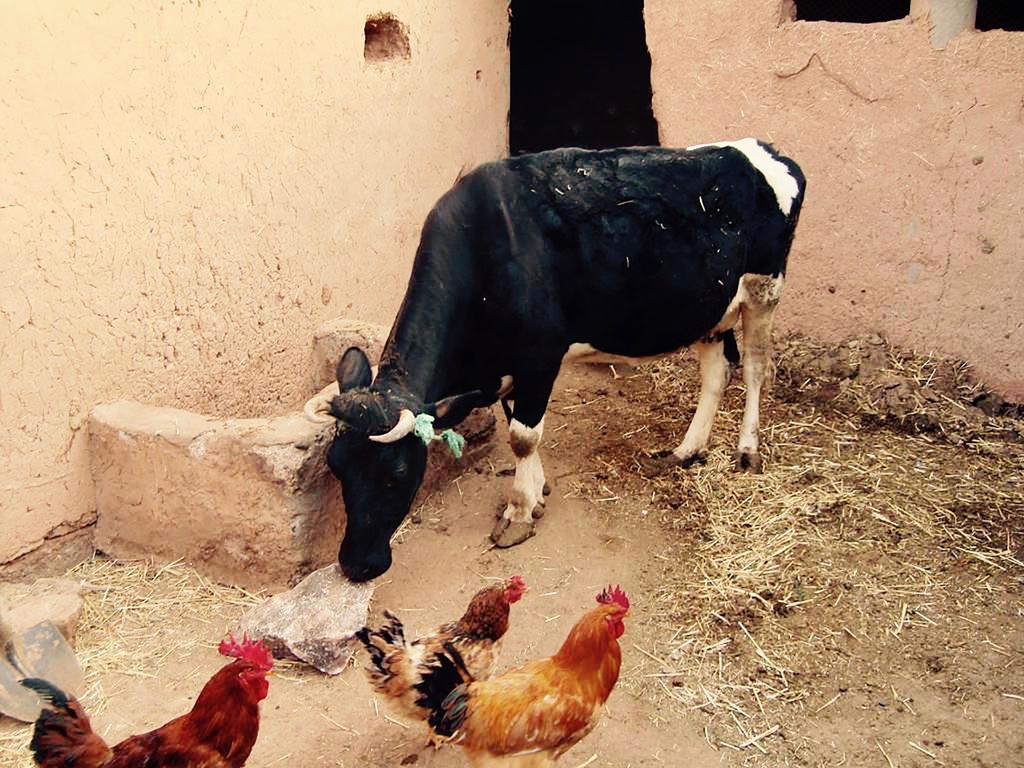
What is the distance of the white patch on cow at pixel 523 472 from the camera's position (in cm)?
523

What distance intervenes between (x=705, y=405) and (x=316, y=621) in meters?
Result: 2.79

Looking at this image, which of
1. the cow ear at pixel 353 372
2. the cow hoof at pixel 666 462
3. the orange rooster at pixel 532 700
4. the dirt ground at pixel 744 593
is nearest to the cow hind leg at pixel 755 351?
the dirt ground at pixel 744 593

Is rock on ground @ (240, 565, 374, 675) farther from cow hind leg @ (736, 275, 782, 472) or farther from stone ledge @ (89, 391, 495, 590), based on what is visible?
cow hind leg @ (736, 275, 782, 472)

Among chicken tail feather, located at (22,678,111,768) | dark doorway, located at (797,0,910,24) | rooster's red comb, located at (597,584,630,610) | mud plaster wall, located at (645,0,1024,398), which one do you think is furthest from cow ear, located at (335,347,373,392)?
dark doorway, located at (797,0,910,24)

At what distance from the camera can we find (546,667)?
11.0ft

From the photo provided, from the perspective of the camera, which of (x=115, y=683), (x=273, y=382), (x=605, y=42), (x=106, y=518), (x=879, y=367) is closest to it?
(x=115, y=683)

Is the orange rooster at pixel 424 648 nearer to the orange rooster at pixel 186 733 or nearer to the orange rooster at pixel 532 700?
the orange rooster at pixel 532 700

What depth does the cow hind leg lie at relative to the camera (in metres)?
5.77

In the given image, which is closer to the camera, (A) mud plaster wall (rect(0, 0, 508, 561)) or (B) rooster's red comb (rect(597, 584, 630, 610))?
(B) rooster's red comb (rect(597, 584, 630, 610))

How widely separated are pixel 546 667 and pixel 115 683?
75.0 inches

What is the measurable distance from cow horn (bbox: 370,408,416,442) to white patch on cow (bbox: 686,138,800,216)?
245cm

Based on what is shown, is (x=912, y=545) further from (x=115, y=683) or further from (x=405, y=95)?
(x=405, y=95)

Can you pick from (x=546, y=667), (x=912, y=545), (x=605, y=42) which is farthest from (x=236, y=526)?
(x=605, y=42)

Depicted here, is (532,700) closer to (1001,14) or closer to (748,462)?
(748,462)
